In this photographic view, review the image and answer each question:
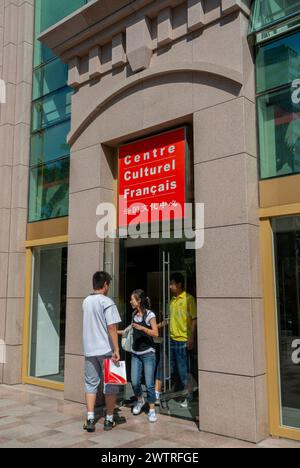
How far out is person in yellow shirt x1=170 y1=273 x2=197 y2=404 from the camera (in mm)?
6711

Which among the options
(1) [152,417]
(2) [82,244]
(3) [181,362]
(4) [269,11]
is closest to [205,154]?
(4) [269,11]

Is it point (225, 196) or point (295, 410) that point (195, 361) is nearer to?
point (295, 410)

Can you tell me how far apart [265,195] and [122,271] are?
2941mm

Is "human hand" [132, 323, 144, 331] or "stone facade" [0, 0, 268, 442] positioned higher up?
"stone facade" [0, 0, 268, 442]

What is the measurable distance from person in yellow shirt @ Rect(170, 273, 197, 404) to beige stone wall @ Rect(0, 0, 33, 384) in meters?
3.90

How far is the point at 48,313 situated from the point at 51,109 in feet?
13.9

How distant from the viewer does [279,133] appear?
5965 mm

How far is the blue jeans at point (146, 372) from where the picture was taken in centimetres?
642

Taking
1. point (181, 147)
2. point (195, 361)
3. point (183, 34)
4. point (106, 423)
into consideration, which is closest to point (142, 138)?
point (181, 147)

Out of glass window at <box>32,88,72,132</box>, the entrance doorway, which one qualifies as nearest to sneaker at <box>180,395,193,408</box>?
the entrance doorway

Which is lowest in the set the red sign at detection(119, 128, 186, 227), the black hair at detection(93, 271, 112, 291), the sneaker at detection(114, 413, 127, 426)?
the sneaker at detection(114, 413, 127, 426)

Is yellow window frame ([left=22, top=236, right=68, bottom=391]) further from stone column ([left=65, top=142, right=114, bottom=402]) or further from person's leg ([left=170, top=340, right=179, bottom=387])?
person's leg ([left=170, top=340, right=179, bottom=387])

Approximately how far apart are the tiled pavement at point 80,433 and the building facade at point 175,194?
27 cm
